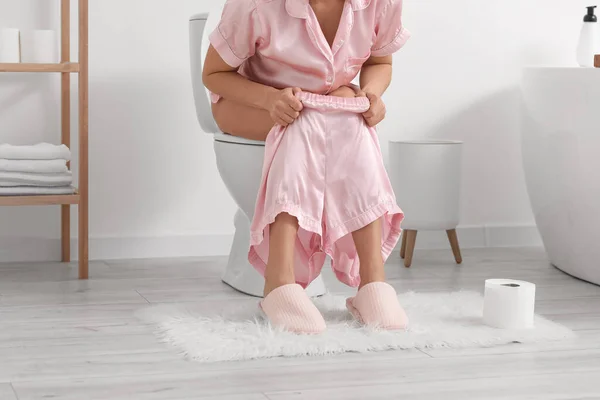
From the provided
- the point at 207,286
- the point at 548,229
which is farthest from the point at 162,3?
the point at 548,229

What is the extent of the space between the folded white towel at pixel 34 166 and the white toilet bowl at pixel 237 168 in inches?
14.7

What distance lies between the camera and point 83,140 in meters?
2.29

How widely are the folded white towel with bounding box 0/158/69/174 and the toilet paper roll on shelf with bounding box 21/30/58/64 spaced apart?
26cm

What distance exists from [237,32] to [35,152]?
721mm

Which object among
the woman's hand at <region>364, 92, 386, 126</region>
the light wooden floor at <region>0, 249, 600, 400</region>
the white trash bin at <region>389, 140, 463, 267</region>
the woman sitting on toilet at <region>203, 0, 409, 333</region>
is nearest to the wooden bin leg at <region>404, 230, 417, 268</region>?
the white trash bin at <region>389, 140, 463, 267</region>

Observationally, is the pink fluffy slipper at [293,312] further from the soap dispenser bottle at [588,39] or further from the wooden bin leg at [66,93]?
the soap dispenser bottle at [588,39]

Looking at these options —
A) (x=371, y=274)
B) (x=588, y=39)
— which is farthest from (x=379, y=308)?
(x=588, y=39)

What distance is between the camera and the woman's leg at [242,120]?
189 centimetres

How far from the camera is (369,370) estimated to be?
4.97 ft

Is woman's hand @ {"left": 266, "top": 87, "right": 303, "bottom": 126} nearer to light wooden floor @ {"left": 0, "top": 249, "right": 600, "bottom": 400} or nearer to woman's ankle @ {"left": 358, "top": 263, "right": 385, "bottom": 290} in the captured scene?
woman's ankle @ {"left": 358, "top": 263, "right": 385, "bottom": 290}

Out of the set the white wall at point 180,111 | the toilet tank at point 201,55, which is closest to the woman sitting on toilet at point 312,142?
the toilet tank at point 201,55

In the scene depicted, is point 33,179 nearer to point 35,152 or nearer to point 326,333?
point 35,152

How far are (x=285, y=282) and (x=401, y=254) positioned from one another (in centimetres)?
102

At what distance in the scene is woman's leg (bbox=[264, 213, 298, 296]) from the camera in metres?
1.74
